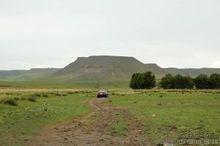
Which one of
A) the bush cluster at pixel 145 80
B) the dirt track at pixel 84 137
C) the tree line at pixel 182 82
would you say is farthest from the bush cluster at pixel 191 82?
the dirt track at pixel 84 137

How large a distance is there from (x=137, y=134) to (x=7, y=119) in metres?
11.4

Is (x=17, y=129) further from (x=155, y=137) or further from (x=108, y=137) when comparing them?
(x=155, y=137)

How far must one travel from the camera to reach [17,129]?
Answer: 82.5 feet

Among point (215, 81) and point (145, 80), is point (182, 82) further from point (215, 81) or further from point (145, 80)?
point (145, 80)

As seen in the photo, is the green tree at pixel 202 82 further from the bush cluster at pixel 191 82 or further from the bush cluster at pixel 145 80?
the bush cluster at pixel 145 80

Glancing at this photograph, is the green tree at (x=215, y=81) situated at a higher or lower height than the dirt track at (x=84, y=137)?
higher

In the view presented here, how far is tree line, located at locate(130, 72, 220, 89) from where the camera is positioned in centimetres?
14038

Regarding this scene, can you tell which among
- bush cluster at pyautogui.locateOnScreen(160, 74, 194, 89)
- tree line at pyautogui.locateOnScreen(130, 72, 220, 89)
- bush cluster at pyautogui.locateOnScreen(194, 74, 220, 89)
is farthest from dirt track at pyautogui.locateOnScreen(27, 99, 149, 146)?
bush cluster at pyautogui.locateOnScreen(160, 74, 194, 89)

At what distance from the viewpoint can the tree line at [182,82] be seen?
140 m

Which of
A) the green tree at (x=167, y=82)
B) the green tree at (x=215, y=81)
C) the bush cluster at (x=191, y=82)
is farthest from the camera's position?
the green tree at (x=167, y=82)

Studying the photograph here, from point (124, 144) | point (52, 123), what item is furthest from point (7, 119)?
point (124, 144)

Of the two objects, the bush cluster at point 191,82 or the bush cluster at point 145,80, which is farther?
the bush cluster at point 145,80

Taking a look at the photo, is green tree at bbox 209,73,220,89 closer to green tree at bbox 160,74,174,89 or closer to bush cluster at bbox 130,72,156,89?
green tree at bbox 160,74,174,89

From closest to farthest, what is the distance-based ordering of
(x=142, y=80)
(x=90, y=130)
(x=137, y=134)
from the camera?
(x=137, y=134) < (x=90, y=130) < (x=142, y=80)
